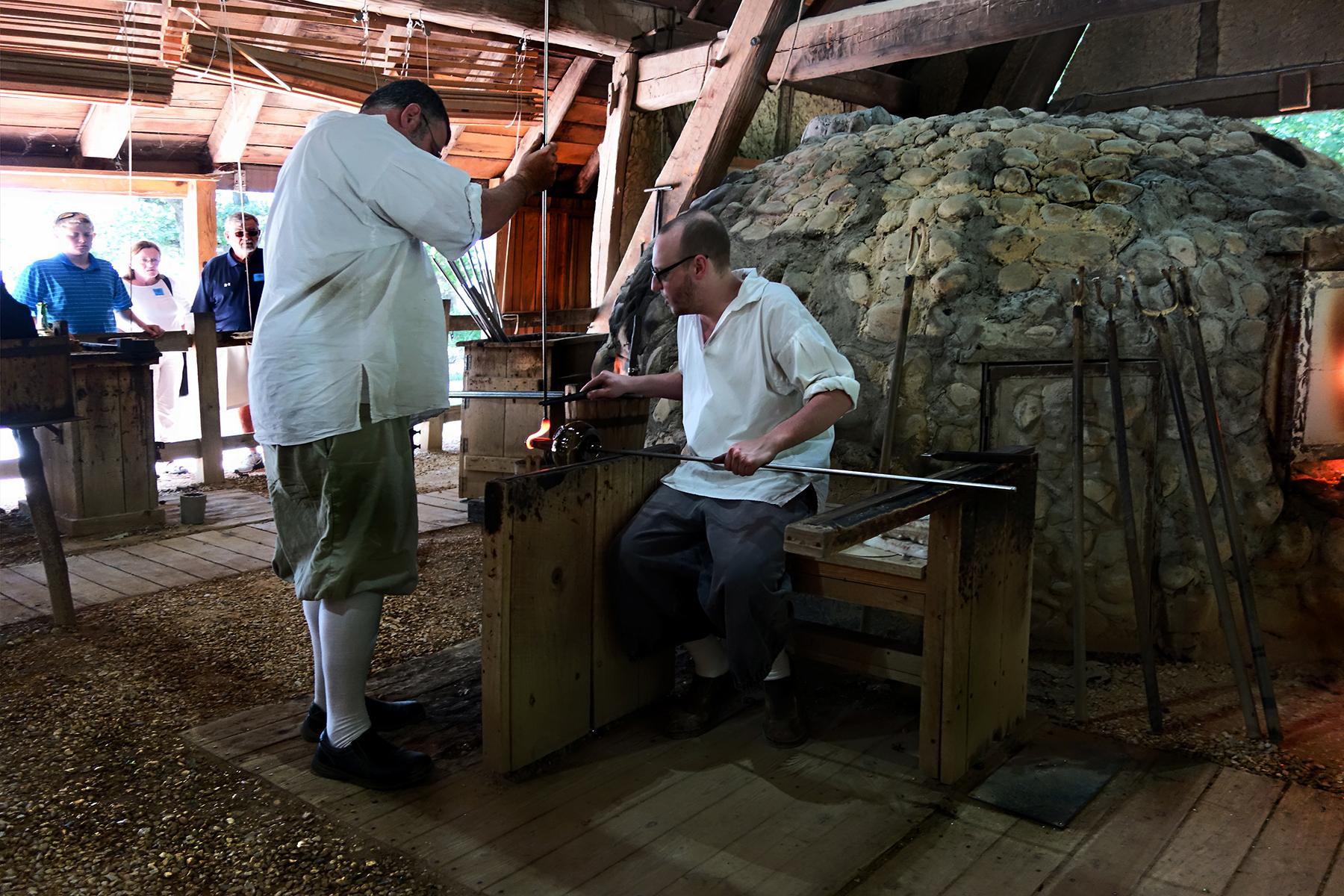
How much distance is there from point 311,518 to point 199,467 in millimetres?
5269

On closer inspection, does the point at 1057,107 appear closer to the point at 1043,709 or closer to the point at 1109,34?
the point at 1109,34

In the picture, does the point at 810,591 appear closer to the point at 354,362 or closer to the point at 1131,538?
the point at 1131,538

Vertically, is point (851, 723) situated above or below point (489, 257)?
below

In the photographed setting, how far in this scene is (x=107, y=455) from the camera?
19.2 feet

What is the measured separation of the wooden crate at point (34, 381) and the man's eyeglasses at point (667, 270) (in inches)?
101

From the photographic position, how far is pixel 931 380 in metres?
3.94

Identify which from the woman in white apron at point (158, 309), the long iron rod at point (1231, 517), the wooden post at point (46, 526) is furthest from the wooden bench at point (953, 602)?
the woman in white apron at point (158, 309)

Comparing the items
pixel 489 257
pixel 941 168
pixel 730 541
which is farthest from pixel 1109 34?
pixel 730 541

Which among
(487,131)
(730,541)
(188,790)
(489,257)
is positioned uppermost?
(487,131)

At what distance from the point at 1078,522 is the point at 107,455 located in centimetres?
518

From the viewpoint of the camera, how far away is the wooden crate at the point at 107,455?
5762 mm

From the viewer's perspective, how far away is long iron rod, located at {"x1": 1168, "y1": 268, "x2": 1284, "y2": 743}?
10.0 feet

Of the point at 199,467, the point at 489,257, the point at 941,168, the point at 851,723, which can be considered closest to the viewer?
the point at 851,723

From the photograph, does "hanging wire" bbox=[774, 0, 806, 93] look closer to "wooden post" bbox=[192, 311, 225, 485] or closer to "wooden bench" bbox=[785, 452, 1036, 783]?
"wooden bench" bbox=[785, 452, 1036, 783]
